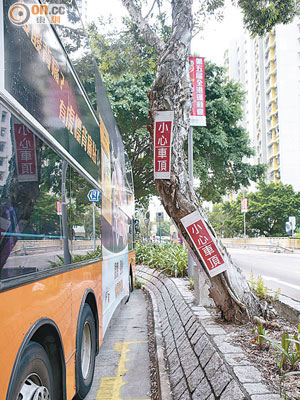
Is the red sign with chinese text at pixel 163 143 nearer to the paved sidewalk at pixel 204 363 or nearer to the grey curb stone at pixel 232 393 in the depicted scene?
the paved sidewalk at pixel 204 363

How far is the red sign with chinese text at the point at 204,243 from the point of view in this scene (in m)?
4.96

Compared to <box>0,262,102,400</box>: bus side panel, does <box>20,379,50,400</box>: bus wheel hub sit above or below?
below

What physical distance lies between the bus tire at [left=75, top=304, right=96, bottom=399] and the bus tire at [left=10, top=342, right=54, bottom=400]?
105 cm

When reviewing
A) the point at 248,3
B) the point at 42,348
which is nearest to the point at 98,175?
the point at 42,348

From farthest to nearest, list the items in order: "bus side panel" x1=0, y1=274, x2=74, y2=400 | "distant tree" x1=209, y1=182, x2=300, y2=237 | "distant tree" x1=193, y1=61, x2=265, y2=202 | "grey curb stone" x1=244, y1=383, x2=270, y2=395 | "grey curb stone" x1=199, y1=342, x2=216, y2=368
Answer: "distant tree" x1=209, y1=182, x2=300, y2=237 → "distant tree" x1=193, y1=61, x2=265, y2=202 → "grey curb stone" x1=199, y1=342, x2=216, y2=368 → "grey curb stone" x1=244, y1=383, x2=270, y2=395 → "bus side panel" x1=0, y1=274, x2=74, y2=400

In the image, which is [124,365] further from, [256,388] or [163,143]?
[163,143]

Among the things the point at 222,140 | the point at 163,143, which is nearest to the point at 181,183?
the point at 163,143

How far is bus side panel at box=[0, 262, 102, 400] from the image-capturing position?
1.92 m

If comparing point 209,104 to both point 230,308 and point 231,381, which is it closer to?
point 230,308

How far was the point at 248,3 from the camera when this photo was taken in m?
7.99

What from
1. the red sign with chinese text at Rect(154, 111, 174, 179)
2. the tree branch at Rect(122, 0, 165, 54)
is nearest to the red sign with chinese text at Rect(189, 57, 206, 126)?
the tree branch at Rect(122, 0, 165, 54)

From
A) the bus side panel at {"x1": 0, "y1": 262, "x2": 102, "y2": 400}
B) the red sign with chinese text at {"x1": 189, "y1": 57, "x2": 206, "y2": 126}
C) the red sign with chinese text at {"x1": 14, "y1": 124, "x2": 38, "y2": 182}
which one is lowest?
the bus side panel at {"x1": 0, "y1": 262, "x2": 102, "y2": 400}

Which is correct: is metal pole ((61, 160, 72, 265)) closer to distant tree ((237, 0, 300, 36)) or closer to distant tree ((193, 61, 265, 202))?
distant tree ((237, 0, 300, 36))

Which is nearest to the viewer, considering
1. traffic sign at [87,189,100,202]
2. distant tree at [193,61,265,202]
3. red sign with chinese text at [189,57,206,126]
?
traffic sign at [87,189,100,202]
